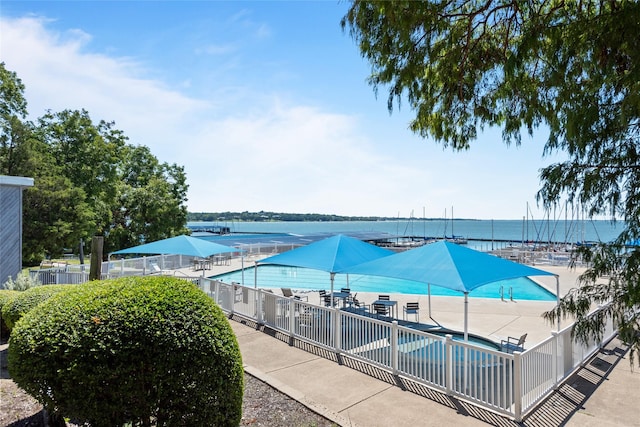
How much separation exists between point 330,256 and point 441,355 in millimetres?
4128

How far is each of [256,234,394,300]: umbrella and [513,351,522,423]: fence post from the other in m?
4.78

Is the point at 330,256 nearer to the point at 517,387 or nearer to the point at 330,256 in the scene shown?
the point at 330,256

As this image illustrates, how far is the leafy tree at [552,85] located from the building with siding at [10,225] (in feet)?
35.5

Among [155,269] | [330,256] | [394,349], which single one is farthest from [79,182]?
[394,349]

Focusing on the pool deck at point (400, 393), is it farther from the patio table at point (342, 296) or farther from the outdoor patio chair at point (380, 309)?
the patio table at point (342, 296)

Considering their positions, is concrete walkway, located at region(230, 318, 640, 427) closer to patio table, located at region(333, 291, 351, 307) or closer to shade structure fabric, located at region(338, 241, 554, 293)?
shade structure fabric, located at region(338, 241, 554, 293)

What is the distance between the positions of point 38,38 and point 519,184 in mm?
9682

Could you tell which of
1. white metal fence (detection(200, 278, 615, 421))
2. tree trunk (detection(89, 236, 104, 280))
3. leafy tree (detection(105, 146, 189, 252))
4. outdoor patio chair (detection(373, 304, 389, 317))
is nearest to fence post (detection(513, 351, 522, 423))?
white metal fence (detection(200, 278, 615, 421))

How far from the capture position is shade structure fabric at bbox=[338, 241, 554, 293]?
7.07 meters

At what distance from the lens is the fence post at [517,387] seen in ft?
16.6

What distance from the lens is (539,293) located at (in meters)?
17.6

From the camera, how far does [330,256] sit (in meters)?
10.0

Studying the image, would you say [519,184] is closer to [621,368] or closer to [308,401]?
[308,401]

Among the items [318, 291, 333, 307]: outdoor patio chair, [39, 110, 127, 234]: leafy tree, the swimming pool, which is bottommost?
the swimming pool
